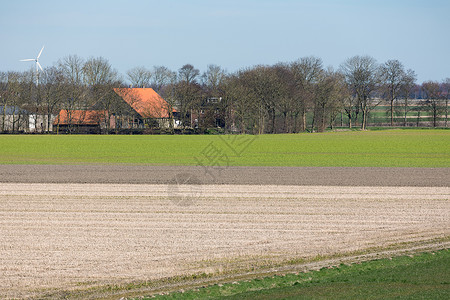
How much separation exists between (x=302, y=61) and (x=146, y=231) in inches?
4752

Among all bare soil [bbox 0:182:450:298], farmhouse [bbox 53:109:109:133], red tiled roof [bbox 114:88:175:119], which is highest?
red tiled roof [bbox 114:88:175:119]

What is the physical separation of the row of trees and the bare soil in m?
86.2

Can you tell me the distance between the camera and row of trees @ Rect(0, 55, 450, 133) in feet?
379

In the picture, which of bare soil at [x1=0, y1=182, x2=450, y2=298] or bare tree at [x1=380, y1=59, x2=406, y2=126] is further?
bare tree at [x1=380, y1=59, x2=406, y2=126]

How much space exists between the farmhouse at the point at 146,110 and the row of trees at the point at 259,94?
1781 millimetres

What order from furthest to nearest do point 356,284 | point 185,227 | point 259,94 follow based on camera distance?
point 259,94 → point 185,227 → point 356,284

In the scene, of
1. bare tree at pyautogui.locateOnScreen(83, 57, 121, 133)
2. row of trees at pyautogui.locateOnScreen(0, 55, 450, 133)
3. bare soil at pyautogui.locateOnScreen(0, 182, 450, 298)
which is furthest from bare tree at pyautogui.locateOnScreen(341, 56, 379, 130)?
bare soil at pyautogui.locateOnScreen(0, 182, 450, 298)

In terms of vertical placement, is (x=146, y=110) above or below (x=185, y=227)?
above

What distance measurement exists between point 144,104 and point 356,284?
399ft

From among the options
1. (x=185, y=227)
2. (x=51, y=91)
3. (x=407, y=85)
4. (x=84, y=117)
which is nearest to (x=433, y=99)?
(x=407, y=85)

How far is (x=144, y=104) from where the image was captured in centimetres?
13062

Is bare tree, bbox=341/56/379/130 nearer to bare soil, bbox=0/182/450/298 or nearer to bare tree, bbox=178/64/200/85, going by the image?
bare tree, bbox=178/64/200/85

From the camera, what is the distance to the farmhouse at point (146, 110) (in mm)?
120019

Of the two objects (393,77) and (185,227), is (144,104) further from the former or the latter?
(185,227)
